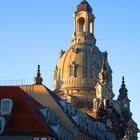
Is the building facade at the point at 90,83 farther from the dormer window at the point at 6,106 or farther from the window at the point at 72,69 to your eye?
the dormer window at the point at 6,106

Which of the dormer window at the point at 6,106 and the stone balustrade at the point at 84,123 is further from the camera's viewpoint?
the stone balustrade at the point at 84,123

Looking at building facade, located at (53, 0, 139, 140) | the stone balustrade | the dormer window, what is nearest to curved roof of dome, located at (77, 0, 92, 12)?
building facade, located at (53, 0, 139, 140)

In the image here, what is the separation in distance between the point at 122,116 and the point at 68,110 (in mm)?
50889

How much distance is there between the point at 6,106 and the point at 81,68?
215 ft

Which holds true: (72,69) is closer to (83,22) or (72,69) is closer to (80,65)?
(80,65)

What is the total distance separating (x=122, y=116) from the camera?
124 metres

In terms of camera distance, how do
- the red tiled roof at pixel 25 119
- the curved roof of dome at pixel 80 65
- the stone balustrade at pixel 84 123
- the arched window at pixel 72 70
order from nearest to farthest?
1. the red tiled roof at pixel 25 119
2. the stone balustrade at pixel 84 123
3. the curved roof of dome at pixel 80 65
4. the arched window at pixel 72 70

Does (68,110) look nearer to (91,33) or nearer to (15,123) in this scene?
(15,123)

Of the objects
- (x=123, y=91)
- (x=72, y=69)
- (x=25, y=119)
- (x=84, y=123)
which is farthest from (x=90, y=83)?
(x=25, y=119)

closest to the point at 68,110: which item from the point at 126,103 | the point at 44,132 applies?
the point at 44,132

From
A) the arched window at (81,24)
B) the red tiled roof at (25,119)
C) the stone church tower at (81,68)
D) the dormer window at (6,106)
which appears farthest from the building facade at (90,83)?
the dormer window at (6,106)

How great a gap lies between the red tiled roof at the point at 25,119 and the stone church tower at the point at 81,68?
185 feet

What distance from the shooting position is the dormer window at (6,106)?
58.8m

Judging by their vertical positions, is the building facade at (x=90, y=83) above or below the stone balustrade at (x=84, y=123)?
above
